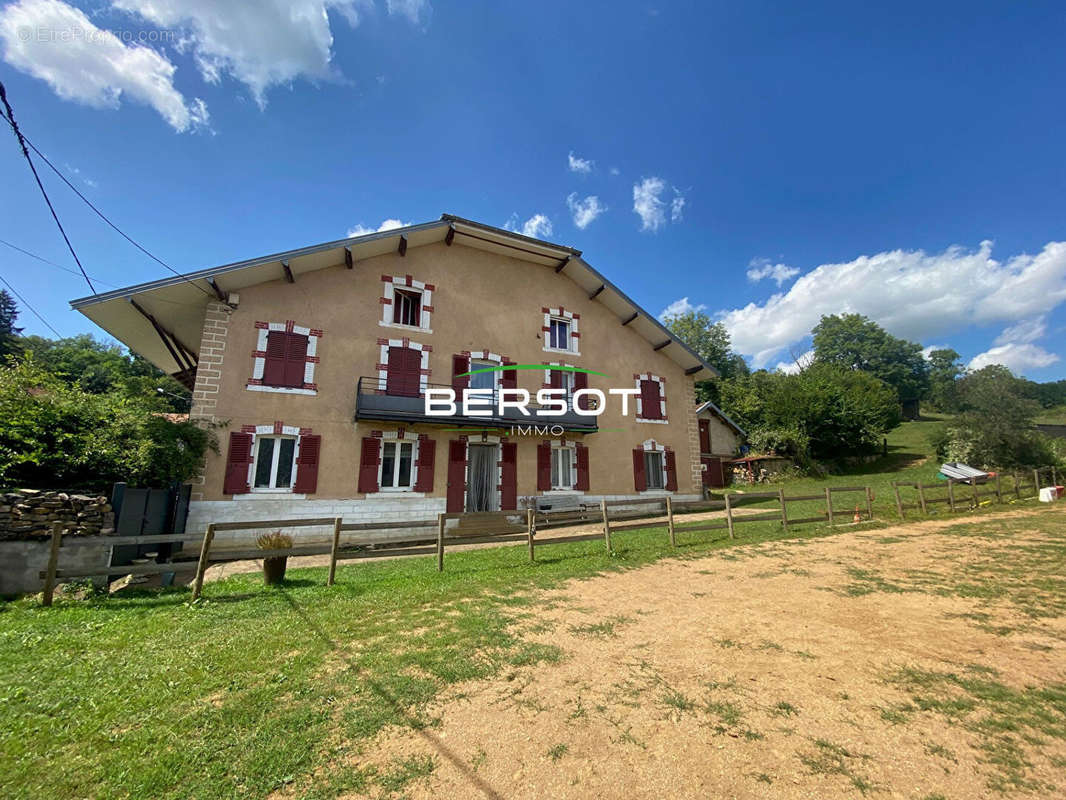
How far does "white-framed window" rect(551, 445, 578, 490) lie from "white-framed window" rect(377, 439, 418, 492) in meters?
5.20

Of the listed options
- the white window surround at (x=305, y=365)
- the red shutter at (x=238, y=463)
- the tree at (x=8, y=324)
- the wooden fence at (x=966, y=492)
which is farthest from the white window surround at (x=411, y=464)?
the tree at (x=8, y=324)

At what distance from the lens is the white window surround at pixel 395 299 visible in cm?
1452

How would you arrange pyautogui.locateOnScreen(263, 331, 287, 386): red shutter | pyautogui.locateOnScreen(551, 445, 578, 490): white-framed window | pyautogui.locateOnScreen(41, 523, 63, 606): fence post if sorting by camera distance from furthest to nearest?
pyautogui.locateOnScreen(551, 445, 578, 490): white-framed window < pyautogui.locateOnScreen(263, 331, 287, 386): red shutter < pyautogui.locateOnScreen(41, 523, 63, 606): fence post

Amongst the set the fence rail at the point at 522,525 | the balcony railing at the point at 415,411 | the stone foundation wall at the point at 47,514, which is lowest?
the fence rail at the point at 522,525

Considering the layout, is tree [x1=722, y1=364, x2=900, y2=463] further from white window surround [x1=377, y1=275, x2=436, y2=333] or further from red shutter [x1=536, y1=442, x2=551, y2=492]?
white window surround [x1=377, y1=275, x2=436, y2=333]

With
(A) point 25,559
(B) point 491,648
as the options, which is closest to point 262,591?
(A) point 25,559

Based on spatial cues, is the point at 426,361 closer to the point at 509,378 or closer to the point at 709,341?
the point at 509,378

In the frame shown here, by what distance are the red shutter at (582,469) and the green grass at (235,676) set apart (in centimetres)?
920

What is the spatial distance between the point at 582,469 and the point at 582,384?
3.37 metres

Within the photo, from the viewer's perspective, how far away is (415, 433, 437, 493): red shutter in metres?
14.0

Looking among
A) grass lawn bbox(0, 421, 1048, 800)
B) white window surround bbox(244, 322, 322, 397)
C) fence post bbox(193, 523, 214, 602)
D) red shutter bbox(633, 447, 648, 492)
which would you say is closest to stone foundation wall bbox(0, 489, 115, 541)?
grass lawn bbox(0, 421, 1048, 800)

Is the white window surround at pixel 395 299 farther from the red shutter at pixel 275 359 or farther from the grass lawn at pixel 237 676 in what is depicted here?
the grass lawn at pixel 237 676

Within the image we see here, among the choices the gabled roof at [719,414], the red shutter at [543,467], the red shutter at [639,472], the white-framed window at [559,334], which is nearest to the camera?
the red shutter at [543,467]

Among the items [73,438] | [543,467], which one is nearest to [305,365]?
[73,438]
